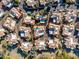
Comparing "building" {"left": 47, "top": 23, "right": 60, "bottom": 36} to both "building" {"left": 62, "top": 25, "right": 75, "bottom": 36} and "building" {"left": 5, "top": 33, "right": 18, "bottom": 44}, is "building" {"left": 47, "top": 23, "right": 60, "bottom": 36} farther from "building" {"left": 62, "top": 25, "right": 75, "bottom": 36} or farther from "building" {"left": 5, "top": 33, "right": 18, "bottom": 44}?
"building" {"left": 5, "top": 33, "right": 18, "bottom": 44}

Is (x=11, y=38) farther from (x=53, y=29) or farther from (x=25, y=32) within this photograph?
(x=53, y=29)

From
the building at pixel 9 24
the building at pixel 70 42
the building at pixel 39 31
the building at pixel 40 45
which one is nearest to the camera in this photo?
the building at pixel 70 42

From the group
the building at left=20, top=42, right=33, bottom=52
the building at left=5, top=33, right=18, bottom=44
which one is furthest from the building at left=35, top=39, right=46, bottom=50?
the building at left=5, top=33, right=18, bottom=44

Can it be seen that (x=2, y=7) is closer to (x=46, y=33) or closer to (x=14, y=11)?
(x=14, y=11)

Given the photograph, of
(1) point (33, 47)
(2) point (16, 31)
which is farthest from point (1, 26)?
(1) point (33, 47)

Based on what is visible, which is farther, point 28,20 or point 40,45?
point 28,20

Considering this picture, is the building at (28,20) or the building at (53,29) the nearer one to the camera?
the building at (53,29)

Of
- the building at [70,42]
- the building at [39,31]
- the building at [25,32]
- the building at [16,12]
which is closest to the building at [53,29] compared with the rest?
the building at [39,31]

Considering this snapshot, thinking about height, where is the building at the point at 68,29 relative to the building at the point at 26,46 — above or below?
above

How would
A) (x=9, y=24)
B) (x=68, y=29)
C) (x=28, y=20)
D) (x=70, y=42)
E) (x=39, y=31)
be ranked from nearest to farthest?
(x=70, y=42)
(x=68, y=29)
(x=39, y=31)
(x=28, y=20)
(x=9, y=24)

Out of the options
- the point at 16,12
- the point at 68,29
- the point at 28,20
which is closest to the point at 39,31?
the point at 28,20

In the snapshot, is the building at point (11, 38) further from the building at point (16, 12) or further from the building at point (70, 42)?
the building at point (70, 42)

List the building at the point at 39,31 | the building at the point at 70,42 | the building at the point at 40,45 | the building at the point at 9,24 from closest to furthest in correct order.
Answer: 1. the building at the point at 70,42
2. the building at the point at 40,45
3. the building at the point at 39,31
4. the building at the point at 9,24
